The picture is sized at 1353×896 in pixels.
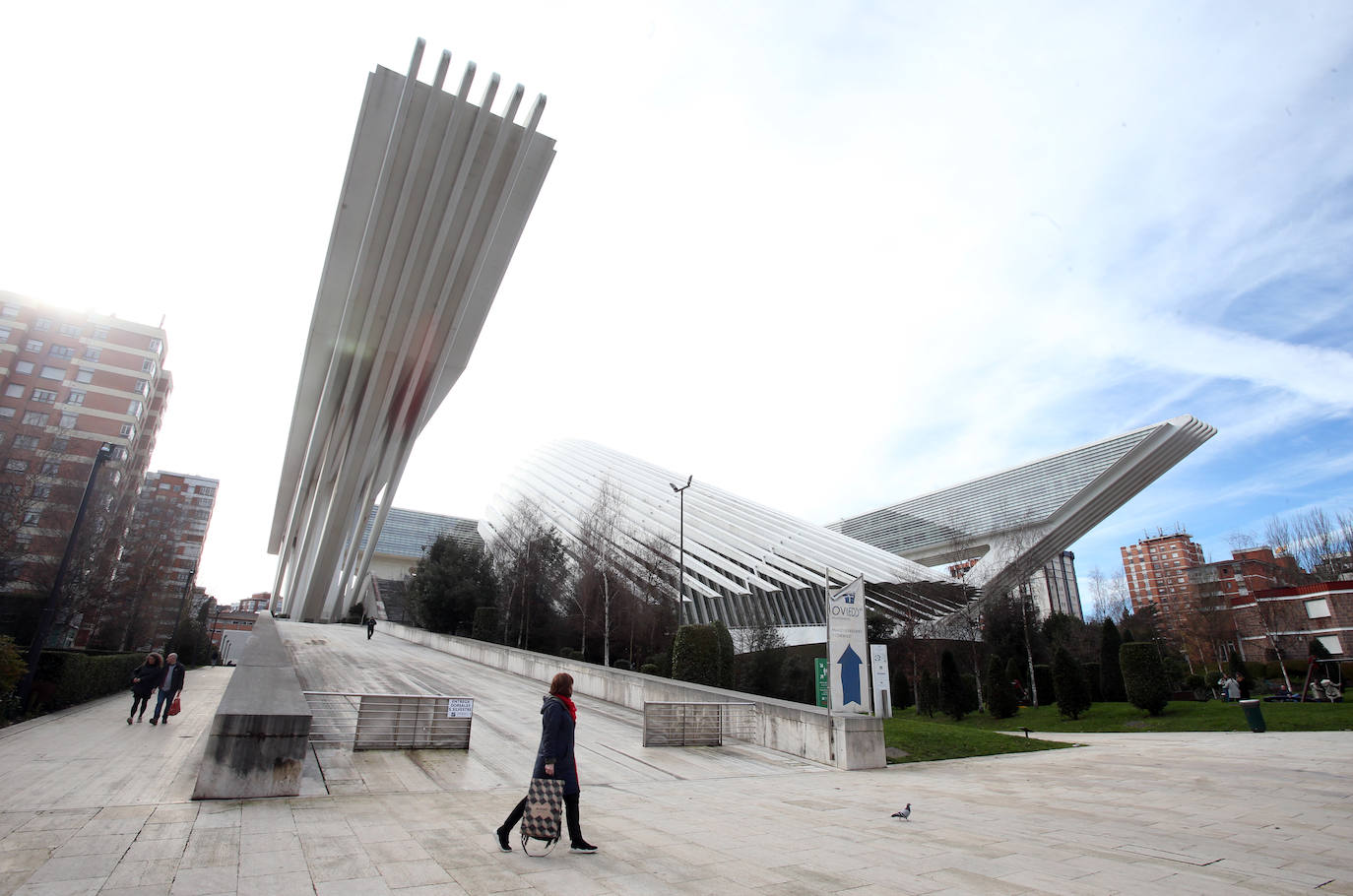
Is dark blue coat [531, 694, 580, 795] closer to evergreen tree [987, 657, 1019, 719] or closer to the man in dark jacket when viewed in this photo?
the man in dark jacket

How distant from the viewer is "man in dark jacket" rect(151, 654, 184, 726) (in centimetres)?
949

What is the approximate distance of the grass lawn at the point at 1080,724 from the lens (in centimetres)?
1024

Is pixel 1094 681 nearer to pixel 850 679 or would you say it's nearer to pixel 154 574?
pixel 850 679

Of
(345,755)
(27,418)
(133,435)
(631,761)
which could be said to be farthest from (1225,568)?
(27,418)

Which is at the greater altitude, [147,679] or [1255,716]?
[147,679]

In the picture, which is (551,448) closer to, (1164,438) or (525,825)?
(1164,438)

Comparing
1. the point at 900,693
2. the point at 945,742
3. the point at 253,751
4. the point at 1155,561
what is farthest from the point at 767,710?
the point at 1155,561

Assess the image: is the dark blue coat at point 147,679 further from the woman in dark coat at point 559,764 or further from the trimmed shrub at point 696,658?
the trimmed shrub at point 696,658

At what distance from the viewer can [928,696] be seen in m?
21.9

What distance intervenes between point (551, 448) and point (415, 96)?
44.5 m

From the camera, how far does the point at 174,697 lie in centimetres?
1030

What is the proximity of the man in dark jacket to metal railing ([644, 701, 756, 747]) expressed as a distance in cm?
680

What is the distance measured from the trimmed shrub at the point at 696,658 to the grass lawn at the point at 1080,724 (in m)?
3.83

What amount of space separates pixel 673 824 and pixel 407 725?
3.80 metres
